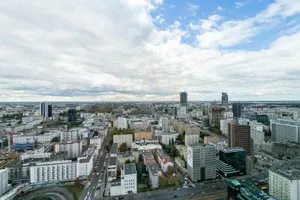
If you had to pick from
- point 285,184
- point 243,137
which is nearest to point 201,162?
point 285,184

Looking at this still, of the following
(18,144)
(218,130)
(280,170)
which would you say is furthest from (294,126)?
(18,144)

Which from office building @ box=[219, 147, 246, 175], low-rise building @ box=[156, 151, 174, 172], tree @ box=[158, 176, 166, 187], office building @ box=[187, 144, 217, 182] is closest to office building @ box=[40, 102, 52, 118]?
low-rise building @ box=[156, 151, 174, 172]

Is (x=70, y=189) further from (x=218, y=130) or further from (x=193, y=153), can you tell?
(x=218, y=130)

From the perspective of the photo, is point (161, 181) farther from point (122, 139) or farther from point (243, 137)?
point (122, 139)

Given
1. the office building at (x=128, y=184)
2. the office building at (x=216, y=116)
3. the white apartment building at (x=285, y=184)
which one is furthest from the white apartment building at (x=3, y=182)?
the office building at (x=216, y=116)

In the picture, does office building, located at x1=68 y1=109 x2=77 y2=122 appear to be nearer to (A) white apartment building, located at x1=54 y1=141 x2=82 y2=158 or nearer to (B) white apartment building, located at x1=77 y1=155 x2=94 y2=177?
(A) white apartment building, located at x1=54 y1=141 x2=82 y2=158
